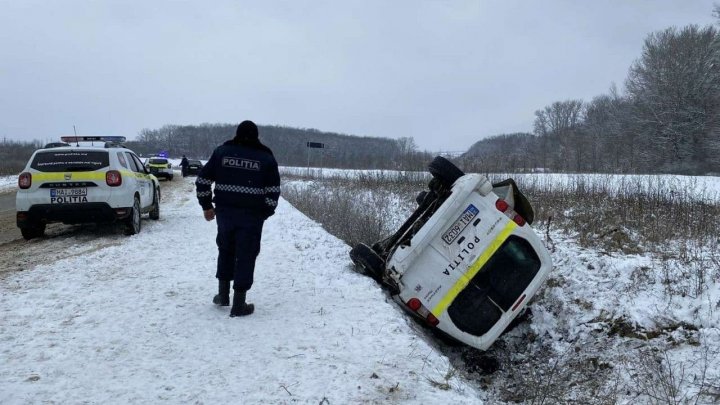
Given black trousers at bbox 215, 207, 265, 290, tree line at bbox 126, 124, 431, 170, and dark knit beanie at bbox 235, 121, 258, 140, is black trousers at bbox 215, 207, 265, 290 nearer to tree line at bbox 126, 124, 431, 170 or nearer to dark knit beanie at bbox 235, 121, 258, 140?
dark knit beanie at bbox 235, 121, 258, 140

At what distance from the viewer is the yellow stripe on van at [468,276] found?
5.24 m

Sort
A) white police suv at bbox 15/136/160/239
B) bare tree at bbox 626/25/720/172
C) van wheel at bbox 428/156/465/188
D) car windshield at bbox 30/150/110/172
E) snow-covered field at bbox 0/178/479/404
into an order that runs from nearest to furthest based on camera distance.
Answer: snow-covered field at bbox 0/178/479/404
van wheel at bbox 428/156/465/188
white police suv at bbox 15/136/160/239
car windshield at bbox 30/150/110/172
bare tree at bbox 626/25/720/172

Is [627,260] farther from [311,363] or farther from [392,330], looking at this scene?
[311,363]

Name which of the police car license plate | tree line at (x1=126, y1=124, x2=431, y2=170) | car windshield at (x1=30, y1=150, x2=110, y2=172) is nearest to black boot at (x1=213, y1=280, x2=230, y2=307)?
the police car license plate

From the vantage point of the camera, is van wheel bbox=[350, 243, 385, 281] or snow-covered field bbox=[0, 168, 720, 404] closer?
snow-covered field bbox=[0, 168, 720, 404]

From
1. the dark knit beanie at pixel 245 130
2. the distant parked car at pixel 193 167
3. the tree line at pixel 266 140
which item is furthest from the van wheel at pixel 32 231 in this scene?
the tree line at pixel 266 140

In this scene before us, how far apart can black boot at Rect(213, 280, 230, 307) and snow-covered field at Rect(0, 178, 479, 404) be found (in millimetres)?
103

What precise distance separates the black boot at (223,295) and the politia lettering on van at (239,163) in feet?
4.14

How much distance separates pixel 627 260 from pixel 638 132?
4938 cm

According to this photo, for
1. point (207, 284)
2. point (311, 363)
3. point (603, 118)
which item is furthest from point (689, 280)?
point (603, 118)

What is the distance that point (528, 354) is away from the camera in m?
6.05

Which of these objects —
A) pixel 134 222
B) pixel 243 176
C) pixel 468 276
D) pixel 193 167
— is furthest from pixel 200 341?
pixel 193 167

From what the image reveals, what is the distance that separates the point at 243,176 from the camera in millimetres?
4699

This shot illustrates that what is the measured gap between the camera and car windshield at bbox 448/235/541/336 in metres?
5.29
